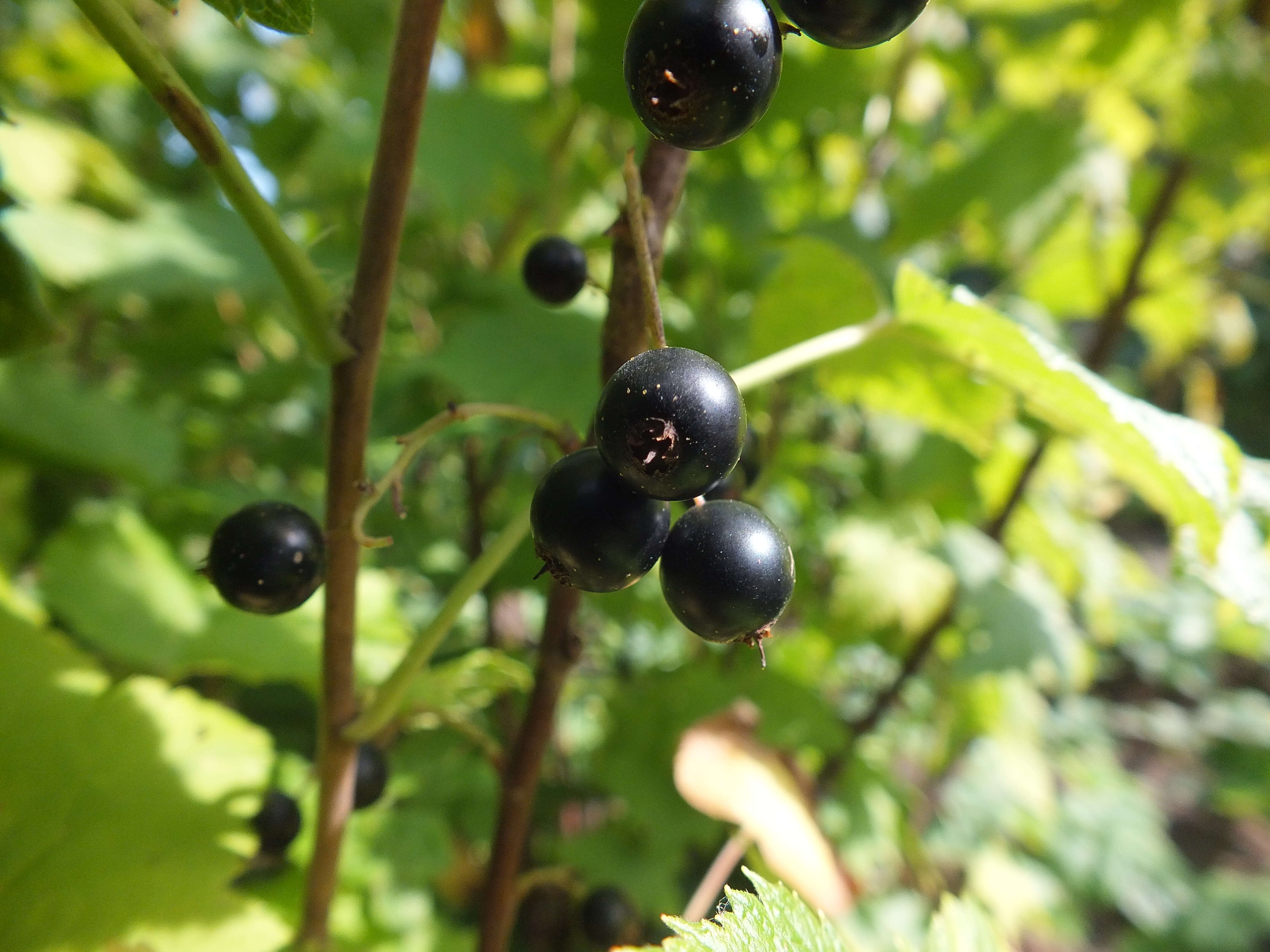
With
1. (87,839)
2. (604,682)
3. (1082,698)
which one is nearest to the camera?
(87,839)

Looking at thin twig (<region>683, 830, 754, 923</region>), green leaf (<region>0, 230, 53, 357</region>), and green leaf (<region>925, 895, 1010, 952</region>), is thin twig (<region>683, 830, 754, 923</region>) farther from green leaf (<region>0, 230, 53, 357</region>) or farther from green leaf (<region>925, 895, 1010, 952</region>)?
green leaf (<region>0, 230, 53, 357</region>)

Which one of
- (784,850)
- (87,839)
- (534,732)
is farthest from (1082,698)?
(87,839)

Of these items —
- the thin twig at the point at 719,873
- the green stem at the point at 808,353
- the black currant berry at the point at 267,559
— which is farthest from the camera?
the thin twig at the point at 719,873

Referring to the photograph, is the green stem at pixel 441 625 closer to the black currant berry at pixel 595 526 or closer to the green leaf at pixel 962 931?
the black currant berry at pixel 595 526

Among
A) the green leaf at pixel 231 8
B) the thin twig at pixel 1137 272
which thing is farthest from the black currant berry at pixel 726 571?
the thin twig at pixel 1137 272

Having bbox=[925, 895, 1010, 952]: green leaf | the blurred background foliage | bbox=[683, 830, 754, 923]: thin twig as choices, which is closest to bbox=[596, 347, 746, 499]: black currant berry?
the blurred background foliage

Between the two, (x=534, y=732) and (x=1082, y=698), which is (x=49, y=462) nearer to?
(x=534, y=732)
